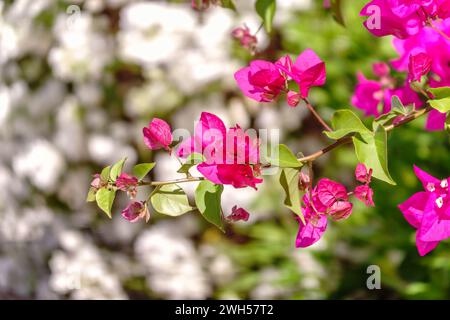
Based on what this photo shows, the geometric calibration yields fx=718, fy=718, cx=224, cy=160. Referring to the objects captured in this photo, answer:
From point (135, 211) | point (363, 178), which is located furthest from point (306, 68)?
point (135, 211)

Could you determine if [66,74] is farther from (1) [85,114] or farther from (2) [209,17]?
(2) [209,17]

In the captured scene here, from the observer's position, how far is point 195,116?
2.10 metres

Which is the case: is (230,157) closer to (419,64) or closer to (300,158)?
(300,158)

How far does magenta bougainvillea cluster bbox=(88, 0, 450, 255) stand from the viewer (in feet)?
2.26

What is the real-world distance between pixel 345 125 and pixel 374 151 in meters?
0.04

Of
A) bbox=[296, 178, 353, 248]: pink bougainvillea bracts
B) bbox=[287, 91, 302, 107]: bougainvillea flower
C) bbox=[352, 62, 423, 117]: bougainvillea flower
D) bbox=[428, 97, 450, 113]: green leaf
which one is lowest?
bbox=[296, 178, 353, 248]: pink bougainvillea bracts

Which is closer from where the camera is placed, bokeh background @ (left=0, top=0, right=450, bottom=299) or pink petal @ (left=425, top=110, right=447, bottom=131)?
pink petal @ (left=425, top=110, right=447, bottom=131)

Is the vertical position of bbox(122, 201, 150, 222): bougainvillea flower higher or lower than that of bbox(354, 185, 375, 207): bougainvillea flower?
lower

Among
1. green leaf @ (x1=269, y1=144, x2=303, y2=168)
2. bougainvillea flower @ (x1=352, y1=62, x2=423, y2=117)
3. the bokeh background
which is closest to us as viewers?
green leaf @ (x1=269, y1=144, x2=303, y2=168)

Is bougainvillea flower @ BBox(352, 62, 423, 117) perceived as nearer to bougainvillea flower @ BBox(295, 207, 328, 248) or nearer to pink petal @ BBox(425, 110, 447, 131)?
pink petal @ BBox(425, 110, 447, 131)

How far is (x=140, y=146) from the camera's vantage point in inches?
84.7

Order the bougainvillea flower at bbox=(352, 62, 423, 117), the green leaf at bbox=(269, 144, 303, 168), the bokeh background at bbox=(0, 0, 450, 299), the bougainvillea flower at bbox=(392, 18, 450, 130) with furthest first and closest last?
the bokeh background at bbox=(0, 0, 450, 299)
the bougainvillea flower at bbox=(352, 62, 423, 117)
the bougainvillea flower at bbox=(392, 18, 450, 130)
the green leaf at bbox=(269, 144, 303, 168)

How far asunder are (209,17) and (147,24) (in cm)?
19

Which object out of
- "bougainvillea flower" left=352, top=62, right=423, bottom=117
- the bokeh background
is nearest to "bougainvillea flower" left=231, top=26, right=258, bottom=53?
"bougainvillea flower" left=352, top=62, right=423, bottom=117
